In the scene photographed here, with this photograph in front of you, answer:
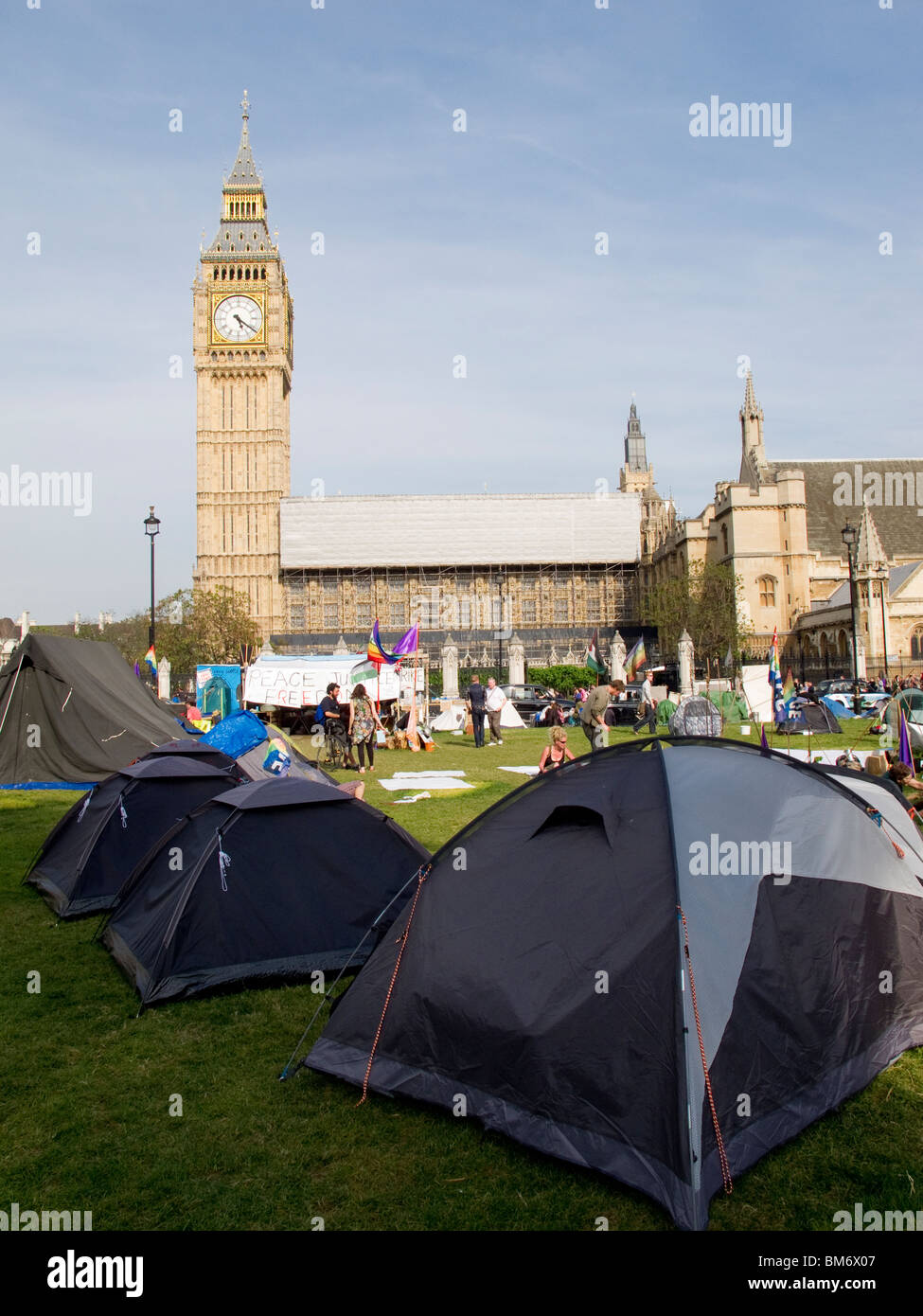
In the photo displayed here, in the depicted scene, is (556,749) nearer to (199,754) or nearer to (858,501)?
Result: (199,754)

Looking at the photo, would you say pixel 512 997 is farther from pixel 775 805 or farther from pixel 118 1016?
pixel 118 1016

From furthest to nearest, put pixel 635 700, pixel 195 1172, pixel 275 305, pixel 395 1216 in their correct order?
pixel 275 305
pixel 635 700
pixel 195 1172
pixel 395 1216

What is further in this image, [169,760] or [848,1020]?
[169,760]

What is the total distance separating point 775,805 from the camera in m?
4.82

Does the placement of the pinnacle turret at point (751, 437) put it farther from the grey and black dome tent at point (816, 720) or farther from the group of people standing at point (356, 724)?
the group of people standing at point (356, 724)

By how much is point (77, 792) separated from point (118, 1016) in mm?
10077

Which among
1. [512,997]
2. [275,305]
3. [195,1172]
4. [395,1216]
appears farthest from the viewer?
[275,305]

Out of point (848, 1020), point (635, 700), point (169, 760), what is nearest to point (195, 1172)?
point (848, 1020)

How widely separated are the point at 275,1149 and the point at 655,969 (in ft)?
6.14

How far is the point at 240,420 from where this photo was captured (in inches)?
2785

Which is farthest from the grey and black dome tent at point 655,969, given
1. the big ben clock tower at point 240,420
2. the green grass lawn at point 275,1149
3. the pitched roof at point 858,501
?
the big ben clock tower at point 240,420

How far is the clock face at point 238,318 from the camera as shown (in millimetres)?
70188

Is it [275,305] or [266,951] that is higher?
[275,305]

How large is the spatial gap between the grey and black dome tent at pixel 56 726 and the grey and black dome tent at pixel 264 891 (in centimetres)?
940
